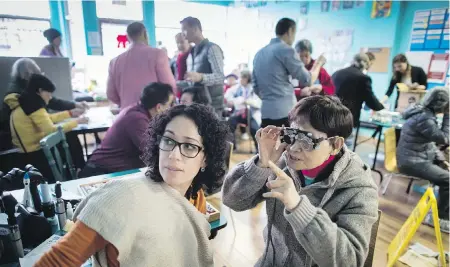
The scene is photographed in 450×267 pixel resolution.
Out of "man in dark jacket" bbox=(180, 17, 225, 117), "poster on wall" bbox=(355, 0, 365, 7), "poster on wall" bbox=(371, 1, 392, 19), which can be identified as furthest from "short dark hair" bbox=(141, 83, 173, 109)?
"poster on wall" bbox=(355, 0, 365, 7)

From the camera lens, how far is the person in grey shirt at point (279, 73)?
8.35 feet

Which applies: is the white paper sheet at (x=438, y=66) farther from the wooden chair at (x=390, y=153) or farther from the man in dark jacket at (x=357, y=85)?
the wooden chair at (x=390, y=153)

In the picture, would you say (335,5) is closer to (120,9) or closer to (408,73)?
(408,73)

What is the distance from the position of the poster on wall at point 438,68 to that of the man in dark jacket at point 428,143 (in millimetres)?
2136

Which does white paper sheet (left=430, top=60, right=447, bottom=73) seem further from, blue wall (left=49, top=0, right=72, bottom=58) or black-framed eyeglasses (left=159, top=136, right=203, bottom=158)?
blue wall (left=49, top=0, right=72, bottom=58)

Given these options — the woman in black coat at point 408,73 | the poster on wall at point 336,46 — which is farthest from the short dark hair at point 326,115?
the poster on wall at point 336,46

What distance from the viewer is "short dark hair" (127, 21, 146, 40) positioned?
2.48m

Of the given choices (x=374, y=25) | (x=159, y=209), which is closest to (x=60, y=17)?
(x=374, y=25)

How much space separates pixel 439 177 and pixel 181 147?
2.60 metres

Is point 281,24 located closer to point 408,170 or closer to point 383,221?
point 408,170

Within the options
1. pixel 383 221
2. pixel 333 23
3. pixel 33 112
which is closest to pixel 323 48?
pixel 333 23

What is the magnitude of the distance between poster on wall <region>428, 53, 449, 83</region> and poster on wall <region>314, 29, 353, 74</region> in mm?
1219

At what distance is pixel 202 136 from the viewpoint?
0.94 metres

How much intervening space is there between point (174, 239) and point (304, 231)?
37cm
